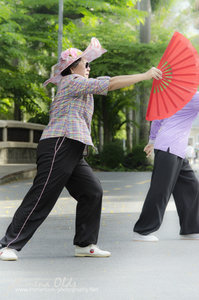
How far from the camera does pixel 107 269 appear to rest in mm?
5309

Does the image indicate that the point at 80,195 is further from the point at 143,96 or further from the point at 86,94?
the point at 143,96

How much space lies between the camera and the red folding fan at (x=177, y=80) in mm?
6172

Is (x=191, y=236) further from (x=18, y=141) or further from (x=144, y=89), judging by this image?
(x=144, y=89)

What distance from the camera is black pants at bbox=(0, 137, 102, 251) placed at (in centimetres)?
549

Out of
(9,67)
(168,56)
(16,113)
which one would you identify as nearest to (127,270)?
(168,56)

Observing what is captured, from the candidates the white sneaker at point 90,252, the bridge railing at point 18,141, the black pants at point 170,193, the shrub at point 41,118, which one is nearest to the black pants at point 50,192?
the white sneaker at point 90,252

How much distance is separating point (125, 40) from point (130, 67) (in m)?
1.28

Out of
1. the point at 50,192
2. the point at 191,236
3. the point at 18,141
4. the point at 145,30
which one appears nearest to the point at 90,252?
the point at 50,192

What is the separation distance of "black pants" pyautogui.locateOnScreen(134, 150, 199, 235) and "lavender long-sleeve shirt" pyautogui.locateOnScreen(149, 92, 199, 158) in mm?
72

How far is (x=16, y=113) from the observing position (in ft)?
102

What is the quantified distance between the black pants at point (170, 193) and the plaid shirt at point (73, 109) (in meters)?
1.23

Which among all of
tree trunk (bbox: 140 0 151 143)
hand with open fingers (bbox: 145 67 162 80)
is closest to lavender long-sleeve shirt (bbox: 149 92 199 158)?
hand with open fingers (bbox: 145 67 162 80)

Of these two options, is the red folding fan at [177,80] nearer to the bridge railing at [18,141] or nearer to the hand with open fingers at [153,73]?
the hand with open fingers at [153,73]

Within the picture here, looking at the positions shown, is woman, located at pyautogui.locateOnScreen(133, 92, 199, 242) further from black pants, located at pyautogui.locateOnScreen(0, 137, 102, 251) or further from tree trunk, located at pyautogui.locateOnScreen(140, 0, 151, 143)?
tree trunk, located at pyautogui.locateOnScreen(140, 0, 151, 143)
